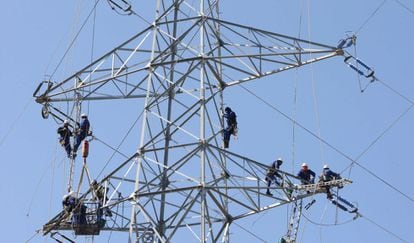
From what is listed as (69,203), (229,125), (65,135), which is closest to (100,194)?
(69,203)

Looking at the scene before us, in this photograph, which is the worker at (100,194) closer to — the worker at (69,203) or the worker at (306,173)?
the worker at (69,203)

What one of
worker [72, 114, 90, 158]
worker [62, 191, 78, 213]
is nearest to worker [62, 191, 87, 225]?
worker [62, 191, 78, 213]

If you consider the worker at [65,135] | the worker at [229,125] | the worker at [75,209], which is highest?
the worker at [65,135]

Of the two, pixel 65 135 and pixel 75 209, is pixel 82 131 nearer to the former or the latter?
pixel 65 135

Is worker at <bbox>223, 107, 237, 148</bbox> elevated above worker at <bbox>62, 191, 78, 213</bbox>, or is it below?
above

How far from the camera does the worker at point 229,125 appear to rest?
Answer: 118 ft

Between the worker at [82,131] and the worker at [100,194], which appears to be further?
the worker at [82,131]

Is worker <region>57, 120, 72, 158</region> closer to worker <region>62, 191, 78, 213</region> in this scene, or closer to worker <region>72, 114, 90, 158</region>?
worker <region>72, 114, 90, 158</region>

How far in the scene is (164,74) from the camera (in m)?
35.4

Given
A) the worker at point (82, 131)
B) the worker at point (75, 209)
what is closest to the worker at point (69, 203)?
the worker at point (75, 209)

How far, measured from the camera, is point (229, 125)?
36.5 m

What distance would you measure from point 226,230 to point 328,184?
323 centimetres

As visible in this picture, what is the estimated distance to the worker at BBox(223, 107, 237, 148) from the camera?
118 feet

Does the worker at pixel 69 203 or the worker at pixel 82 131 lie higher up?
the worker at pixel 82 131
